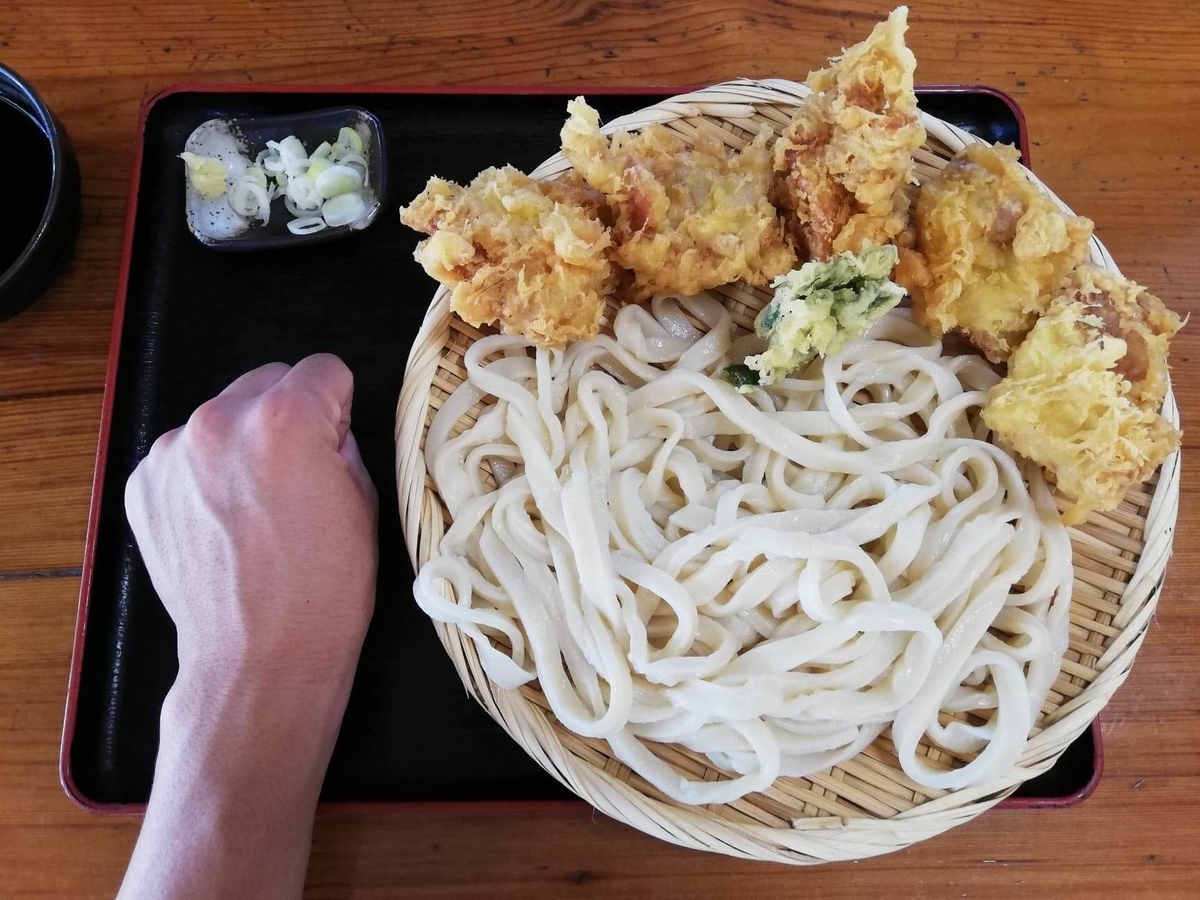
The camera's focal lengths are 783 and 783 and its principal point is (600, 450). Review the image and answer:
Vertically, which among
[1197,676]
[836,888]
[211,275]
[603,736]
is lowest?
[836,888]

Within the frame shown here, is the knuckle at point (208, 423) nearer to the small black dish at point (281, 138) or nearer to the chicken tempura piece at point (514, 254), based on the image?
the chicken tempura piece at point (514, 254)

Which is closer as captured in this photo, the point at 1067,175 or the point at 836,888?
the point at 836,888

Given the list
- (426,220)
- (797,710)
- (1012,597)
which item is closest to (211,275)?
(426,220)

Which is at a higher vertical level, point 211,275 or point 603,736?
point 211,275

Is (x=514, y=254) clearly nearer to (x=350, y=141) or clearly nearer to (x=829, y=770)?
(x=350, y=141)

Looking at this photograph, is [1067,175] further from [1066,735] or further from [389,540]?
[389,540]

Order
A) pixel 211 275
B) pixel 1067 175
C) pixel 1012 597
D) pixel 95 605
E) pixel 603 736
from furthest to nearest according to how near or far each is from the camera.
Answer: pixel 1067 175 < pixel 211 275 < pixel 95 605 < pixel 1012 597 < pixel 603 736
